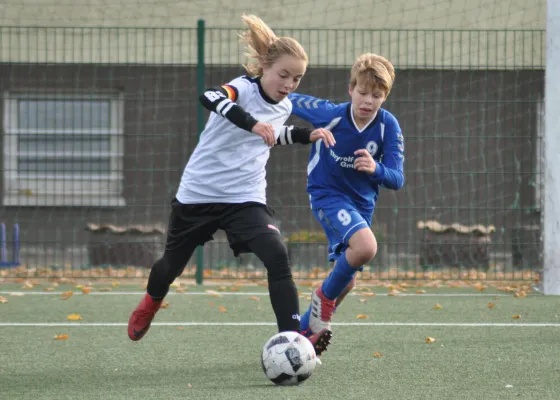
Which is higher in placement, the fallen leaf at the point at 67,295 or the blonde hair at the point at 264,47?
the blonde hair at the point at 264,47

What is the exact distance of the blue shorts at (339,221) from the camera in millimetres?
5574

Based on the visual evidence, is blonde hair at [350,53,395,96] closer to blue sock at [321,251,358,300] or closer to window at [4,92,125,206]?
blue sock at [321,251,358,300]

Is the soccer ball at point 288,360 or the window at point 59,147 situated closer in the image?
the soccer ball at point 288,360

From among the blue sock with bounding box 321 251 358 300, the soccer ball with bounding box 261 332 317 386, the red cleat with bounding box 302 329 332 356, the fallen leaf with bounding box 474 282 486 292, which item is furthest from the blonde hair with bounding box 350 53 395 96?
the fallen leaf with bounding box 474 282 486 292

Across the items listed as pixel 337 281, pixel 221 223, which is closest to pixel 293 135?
pixel 221 223

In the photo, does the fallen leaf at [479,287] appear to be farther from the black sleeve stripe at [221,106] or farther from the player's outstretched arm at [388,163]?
the black sleeve stripe at [221,106]

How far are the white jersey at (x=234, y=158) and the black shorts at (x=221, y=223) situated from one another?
0.04 m

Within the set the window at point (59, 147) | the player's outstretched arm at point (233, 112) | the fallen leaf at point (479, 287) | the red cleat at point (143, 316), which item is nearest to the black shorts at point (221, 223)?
the red cleat at point (143, 316)

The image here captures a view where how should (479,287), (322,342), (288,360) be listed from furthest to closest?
(479,287) → (322,342) → (288,360)

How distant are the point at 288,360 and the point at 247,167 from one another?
1081 millimetres

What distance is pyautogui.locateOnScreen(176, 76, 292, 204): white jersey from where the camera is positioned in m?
5.04

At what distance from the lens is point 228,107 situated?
4754mm

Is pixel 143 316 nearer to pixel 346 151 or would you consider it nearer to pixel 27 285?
pixel 346 151

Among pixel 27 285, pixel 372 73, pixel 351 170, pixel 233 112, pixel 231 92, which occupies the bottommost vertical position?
pixel 27 285
